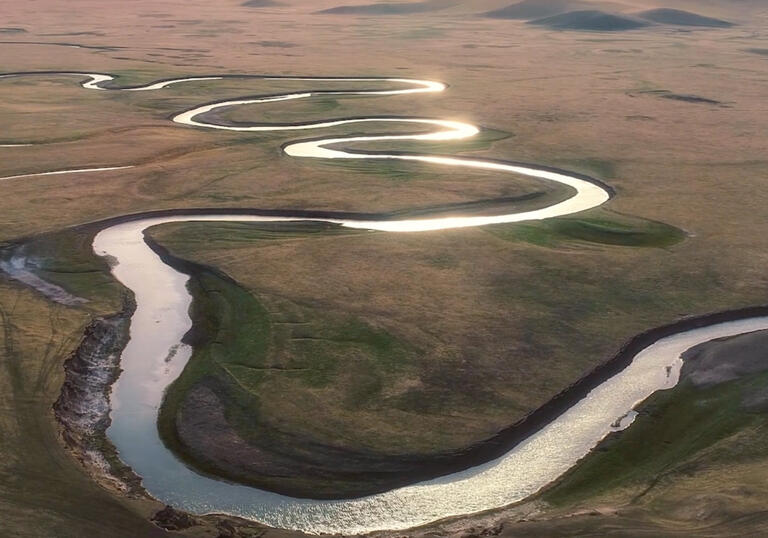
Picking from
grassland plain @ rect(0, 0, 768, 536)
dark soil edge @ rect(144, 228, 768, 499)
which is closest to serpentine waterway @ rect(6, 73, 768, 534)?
dark soil edge @ rect(144, 228, 768, 499)

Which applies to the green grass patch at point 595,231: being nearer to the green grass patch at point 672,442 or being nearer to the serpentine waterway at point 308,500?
the serpentine waterway at point 308,500

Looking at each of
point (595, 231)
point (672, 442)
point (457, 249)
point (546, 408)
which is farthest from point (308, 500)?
point (595, 231)

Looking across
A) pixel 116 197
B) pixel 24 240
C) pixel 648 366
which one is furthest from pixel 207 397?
pixel 116 197

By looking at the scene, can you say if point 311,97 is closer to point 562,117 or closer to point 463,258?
point 562,117

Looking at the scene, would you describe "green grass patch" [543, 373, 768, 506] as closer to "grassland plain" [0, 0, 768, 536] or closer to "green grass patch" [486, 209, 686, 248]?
"grassland plain" [0, 0, 768, 536]

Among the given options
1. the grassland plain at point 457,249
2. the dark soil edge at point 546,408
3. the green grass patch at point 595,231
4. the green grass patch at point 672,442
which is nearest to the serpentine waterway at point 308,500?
the dark soil edge at point 546,408

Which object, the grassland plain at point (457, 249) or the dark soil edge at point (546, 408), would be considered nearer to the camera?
the grassland plain at point (457, 249)
